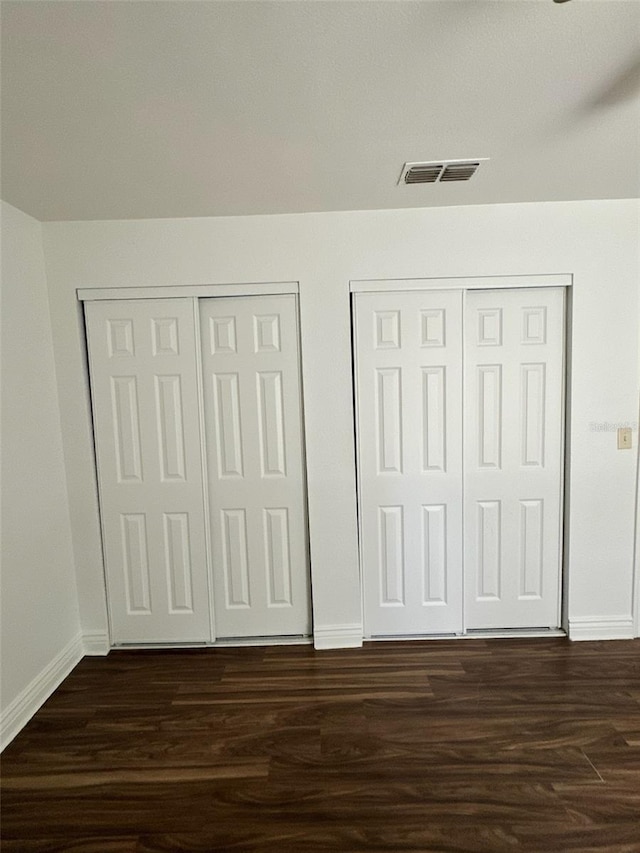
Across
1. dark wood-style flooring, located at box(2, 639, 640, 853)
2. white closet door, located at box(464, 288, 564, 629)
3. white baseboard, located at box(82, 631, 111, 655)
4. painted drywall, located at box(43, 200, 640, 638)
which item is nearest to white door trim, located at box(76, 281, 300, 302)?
painted drywall, located at box(43, 200, 640, 638)

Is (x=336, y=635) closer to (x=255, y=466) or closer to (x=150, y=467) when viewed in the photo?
(x=255, y=466)

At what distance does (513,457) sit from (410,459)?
0.59 metres

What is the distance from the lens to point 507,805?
173 centimetres

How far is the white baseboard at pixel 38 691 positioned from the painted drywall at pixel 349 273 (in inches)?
31.6

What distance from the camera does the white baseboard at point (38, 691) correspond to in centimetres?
215

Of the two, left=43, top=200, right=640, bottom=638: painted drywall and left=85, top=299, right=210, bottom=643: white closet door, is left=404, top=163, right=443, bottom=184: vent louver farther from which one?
left=85, top=299, right=210, bottom=643: white closet door

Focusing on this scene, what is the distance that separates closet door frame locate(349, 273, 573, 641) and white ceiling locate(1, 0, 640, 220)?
0.43 m

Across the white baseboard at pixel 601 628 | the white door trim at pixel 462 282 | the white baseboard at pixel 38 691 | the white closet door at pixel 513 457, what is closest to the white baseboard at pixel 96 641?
the white baseboard at pixel 38 691

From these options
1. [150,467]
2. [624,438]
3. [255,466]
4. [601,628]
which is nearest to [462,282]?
[624,438]

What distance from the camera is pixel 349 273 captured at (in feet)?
8.52

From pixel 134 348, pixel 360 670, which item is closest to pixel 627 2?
pixel 134 348

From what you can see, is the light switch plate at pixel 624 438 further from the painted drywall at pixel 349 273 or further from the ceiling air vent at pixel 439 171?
the ceiling air vent at pixel 439 171

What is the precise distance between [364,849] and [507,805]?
1.79 ft

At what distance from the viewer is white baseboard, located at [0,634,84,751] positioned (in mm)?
2153
